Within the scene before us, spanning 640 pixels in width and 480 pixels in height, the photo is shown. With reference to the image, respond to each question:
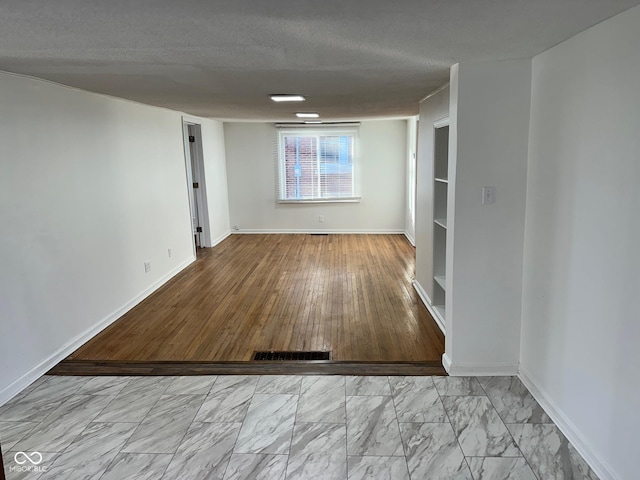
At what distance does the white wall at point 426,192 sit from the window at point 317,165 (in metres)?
3.32

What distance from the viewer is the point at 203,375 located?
9.91 feet

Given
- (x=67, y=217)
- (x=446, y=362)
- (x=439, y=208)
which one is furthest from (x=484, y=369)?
(x=67, y=217)

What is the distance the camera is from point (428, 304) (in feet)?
13.8

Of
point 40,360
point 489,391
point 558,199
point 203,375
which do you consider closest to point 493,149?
point 558,199

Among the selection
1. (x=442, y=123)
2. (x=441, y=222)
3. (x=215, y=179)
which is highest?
(x=442, y=123)

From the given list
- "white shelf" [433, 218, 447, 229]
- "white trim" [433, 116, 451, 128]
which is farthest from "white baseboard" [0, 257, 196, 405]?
"white trim" [433, 116, 451, 128]

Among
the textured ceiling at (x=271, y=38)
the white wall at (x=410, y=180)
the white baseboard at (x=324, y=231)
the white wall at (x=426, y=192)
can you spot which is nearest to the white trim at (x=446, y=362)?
the white wall at (x=426, y=192)

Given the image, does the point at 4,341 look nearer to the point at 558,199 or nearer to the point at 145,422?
the point at 145,422

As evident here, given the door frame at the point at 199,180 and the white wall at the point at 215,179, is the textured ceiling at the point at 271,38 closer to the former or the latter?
the door frame at the point at 199,180

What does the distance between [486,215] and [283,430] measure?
1.82 m

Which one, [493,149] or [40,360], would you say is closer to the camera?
[493,149]

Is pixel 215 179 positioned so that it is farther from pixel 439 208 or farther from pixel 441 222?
pixel 441 222

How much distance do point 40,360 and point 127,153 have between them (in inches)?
83.6

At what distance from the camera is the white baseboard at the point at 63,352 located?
2756mm
